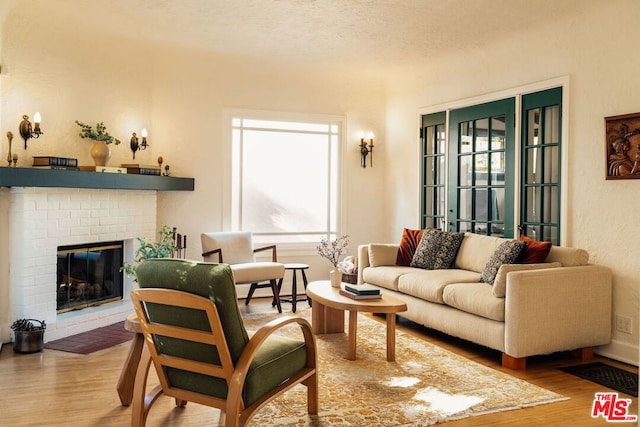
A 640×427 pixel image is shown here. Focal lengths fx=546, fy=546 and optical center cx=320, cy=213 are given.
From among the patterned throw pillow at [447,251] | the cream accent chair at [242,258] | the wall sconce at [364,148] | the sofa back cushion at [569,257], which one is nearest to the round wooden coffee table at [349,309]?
the cream accent chair at [242,258]

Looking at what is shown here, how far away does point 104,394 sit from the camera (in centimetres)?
331

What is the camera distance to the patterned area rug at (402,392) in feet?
9.66

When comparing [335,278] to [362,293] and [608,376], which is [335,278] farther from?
[608,376]

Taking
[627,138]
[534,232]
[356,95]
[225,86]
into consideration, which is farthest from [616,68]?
[225,86]

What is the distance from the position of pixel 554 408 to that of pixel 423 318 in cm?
168

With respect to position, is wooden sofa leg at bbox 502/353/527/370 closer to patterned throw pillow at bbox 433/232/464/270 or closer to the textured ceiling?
patterned throw pillow at bbox 433/232/464/270

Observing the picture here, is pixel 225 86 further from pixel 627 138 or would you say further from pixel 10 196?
pixel 627 138

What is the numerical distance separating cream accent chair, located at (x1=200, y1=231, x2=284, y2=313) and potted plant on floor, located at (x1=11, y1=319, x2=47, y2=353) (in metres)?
1.75

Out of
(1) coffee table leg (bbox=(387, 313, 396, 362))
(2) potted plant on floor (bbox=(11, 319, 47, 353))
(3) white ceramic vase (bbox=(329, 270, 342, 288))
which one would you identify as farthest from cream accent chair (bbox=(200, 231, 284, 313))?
(1) coffee table leg (bbox=(387, 313, 396, 362))

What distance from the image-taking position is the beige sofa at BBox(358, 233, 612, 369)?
12.3ft

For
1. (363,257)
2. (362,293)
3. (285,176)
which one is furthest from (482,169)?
(285,176)

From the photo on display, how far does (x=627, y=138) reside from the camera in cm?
407

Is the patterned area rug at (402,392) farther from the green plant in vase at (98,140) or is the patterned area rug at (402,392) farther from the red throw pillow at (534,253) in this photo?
the green plant in vase at (98,140)

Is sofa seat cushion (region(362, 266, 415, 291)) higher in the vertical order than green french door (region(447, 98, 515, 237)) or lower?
lower
